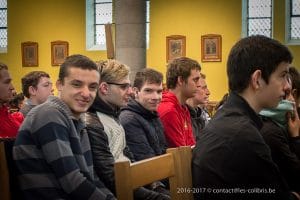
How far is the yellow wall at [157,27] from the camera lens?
47.7 ft

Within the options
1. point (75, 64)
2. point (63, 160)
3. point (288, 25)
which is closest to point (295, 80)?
point (75, 64)

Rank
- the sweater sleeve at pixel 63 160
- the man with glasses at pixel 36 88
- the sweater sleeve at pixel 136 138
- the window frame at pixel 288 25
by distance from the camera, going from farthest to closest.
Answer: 1. the window frame at pixel 288 25
2. the man with glasses at pixel 36 88
3. the sweater sleeve at pixel 136 138
4. the sweater sleeve at pixel 63 160

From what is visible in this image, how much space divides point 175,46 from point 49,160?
12308 millimetres

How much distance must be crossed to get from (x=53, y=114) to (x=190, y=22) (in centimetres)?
1230

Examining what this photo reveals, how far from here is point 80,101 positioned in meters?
3.08

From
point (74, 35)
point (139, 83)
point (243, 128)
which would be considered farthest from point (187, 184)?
point (74, 35)

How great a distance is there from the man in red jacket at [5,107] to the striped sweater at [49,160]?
1912mm

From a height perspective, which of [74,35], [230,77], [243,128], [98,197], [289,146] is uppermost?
[74,35]

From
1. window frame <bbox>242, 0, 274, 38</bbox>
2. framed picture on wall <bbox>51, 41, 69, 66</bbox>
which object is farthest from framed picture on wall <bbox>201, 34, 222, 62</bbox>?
framed picture on wall <bbox>51, 41, 69, 66</bbox>

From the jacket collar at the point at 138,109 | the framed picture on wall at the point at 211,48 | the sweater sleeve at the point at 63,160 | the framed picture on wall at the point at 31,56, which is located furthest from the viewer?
the framed picture on wall at the point at 31,56

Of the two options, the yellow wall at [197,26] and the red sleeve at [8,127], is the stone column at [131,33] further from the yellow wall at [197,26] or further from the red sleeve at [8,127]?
the red sleeve at [8,127]

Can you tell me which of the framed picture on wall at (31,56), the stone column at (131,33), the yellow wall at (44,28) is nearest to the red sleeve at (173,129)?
the stone column at (131,33)

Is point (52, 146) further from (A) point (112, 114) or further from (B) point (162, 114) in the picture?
(B) point (162, 114)

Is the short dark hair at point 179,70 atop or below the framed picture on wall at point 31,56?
below
